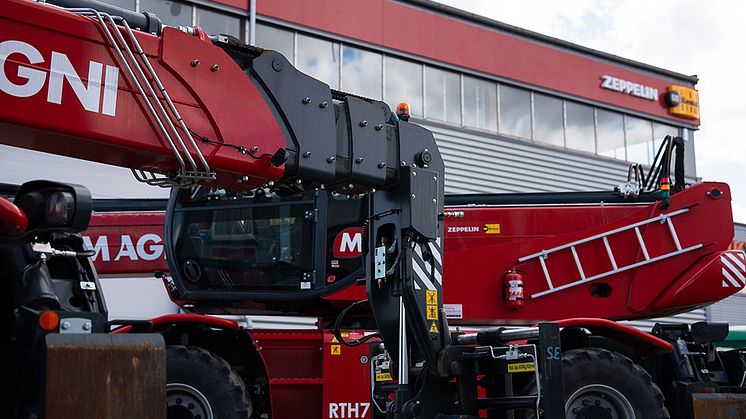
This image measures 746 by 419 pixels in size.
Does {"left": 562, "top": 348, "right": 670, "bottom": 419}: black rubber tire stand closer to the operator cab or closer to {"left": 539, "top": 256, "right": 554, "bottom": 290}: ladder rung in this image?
{"left": 539, "top": 256, "right": 554, "bottom": 290}: ladder rung

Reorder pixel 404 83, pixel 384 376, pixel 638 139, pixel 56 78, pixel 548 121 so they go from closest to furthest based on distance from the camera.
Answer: pixel 56 78
pixel 384 376
pixel 404 83
pixel 548 121
pixel 638 139

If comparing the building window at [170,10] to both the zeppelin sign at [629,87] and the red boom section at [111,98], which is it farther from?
the red boom section at [111,98]

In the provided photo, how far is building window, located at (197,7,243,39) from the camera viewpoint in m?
18.4

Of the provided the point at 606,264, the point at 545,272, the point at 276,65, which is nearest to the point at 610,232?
the point at 606,264

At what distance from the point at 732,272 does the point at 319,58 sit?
12622 mm

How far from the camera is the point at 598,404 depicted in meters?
7.42

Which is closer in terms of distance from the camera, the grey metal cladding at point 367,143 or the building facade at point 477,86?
the grey metal cladding at point 367,143

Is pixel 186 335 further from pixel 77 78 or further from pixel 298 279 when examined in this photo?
pixel 77 78

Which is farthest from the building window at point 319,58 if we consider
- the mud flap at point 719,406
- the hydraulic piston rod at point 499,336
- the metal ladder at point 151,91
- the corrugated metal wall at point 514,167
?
the metal ladder at point 151,91

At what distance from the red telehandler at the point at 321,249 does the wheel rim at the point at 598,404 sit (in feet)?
0.05

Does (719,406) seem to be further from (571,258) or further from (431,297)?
(571,258)

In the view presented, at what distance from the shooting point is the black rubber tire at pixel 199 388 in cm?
731

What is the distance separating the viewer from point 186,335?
7.80m

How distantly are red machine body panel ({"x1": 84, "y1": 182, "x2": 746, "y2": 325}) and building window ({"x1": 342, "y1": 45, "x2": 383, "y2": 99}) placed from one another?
37.7ft
